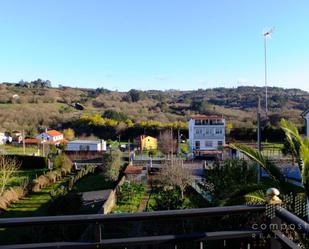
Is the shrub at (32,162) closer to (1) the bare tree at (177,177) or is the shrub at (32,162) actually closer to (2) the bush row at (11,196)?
(2) the bush row at (11,196)

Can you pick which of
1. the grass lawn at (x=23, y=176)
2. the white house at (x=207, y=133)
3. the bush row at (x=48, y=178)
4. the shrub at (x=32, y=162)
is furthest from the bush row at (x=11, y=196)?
the white house at (x=207, y=133)

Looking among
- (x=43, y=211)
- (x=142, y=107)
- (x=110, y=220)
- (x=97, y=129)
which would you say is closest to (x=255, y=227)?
(x=110, y=220)

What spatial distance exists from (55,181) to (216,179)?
20.3m

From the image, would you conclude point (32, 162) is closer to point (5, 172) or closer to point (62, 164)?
point (62, 164)

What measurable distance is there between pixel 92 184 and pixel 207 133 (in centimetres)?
2337

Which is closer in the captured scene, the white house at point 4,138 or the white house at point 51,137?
the white house at point 51,137

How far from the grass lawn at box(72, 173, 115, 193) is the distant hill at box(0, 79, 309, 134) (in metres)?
28.9

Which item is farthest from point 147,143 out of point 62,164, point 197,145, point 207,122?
point 62,164

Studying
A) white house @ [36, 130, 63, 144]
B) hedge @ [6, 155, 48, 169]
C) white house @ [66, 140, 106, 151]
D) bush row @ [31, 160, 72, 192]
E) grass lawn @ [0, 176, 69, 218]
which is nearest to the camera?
grass lawn @ [0, 176, 69, 218]

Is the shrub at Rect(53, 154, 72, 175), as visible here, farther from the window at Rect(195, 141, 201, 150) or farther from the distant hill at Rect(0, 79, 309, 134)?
the distant hill at Rect(0, 79, 309, 134)

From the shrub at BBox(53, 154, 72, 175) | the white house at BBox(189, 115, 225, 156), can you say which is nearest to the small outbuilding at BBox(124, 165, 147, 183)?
the shrub at BBox(53, 154, 72, 175)

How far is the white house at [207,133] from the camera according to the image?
48438 millimetres

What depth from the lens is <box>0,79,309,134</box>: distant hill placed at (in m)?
73.1

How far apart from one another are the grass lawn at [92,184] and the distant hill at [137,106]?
28.9m
